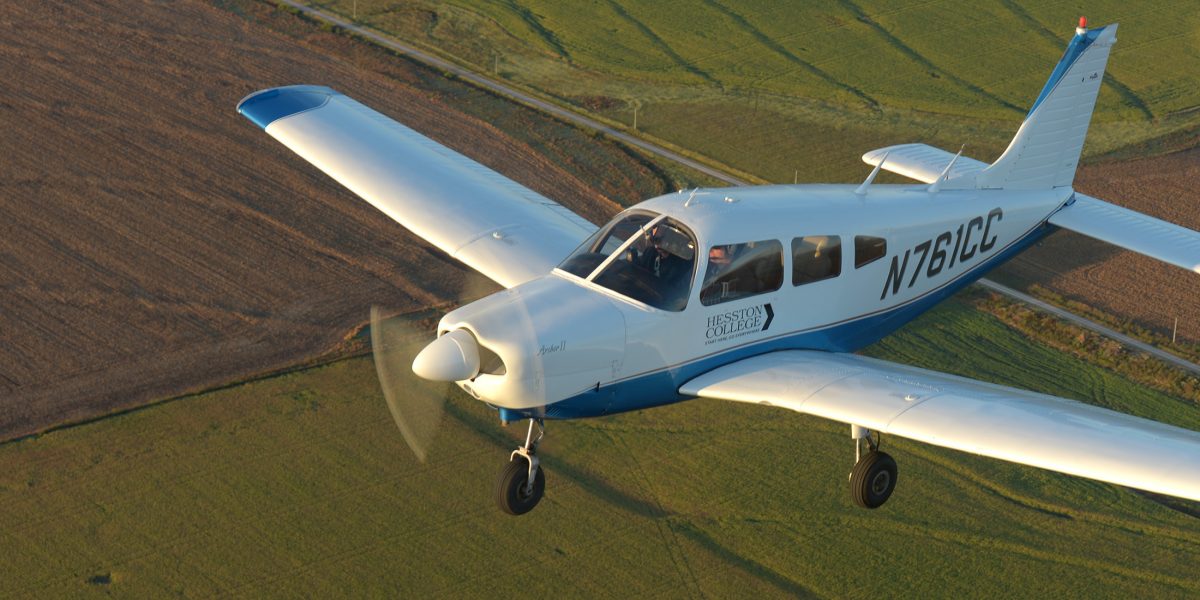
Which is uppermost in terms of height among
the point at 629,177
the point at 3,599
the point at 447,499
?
the point at 629,177

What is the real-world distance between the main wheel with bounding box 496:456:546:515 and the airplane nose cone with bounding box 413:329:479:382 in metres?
1.93

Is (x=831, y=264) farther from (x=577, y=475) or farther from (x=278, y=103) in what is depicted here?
(x=278, y=103)

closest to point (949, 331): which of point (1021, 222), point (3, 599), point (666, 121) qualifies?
point (1021, 222)

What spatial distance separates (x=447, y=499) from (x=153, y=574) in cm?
421

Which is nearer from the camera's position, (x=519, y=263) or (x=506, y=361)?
(x=506, y=361)

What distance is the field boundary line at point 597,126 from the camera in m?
25.5

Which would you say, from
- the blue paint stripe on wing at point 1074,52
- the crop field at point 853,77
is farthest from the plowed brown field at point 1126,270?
the blue paint stripe on wing at point 1074,52

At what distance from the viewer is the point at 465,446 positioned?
69.2ft

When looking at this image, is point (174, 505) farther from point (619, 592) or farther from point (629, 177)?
point (629, 177)

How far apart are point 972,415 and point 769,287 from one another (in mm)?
3316

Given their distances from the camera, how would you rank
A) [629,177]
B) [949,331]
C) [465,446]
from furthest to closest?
[629,177] < [949,331] < [465,446]

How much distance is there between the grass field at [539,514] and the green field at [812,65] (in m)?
12.4

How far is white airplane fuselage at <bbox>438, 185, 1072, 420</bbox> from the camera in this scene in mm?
15969

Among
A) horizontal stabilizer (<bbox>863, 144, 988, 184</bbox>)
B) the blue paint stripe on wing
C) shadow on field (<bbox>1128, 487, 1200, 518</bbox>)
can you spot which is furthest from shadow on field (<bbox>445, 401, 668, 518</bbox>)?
the blue paint stripe on wing
